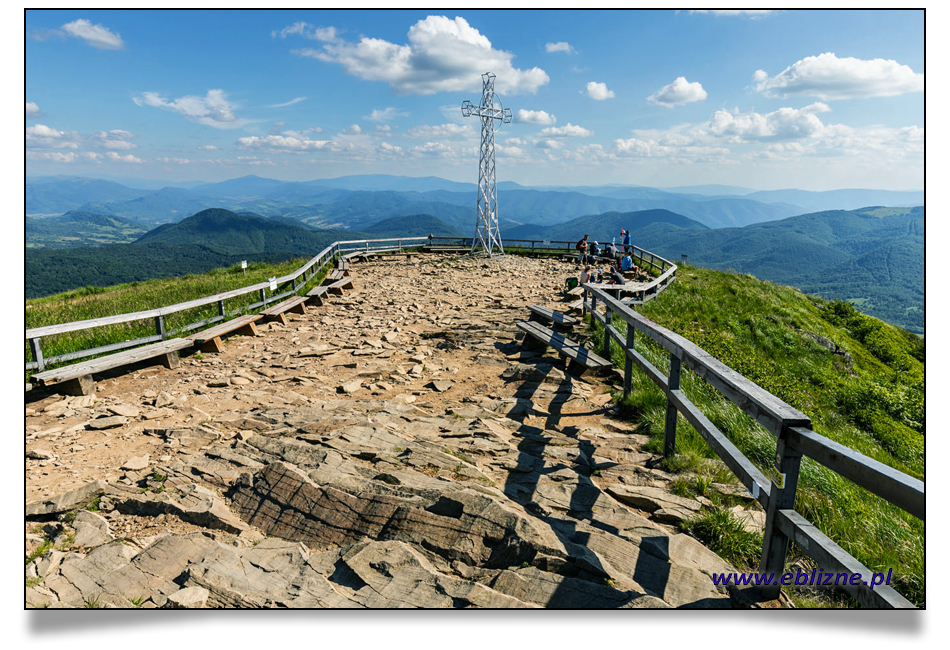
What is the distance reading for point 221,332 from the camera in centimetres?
1107

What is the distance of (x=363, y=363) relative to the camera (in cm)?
990

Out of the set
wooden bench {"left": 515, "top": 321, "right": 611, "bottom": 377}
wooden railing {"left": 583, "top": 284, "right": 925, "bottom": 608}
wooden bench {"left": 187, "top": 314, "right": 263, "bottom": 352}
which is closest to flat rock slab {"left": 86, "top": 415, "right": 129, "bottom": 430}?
wooden bench {"left": 187, "top": 314, "right": 263, "bottom": 352}

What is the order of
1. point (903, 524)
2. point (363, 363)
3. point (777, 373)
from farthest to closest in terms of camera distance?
point (777, 373) → point (363, 363) → point (903, 524)

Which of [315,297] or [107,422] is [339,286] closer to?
[315,297]

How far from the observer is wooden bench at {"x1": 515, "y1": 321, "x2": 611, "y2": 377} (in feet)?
27.4

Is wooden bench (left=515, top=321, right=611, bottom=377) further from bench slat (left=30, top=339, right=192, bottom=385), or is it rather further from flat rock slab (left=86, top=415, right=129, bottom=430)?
bench slat (left=30, top=339, right=192, bottom=385)

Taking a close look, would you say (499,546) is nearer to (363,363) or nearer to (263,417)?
(263,417)

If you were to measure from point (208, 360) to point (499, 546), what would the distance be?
8.46m

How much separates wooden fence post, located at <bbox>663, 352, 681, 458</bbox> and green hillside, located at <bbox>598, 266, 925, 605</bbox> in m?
0.13

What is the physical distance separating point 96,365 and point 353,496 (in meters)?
6.51

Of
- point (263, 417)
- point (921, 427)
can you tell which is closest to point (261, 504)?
point (263, 417)

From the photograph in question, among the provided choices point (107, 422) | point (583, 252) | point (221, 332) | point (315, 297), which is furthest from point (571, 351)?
point (583, 252)

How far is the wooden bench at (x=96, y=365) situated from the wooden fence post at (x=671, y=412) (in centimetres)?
813

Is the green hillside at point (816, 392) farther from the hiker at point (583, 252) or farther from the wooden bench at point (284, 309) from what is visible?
the wooden bench at point (284, 309)
